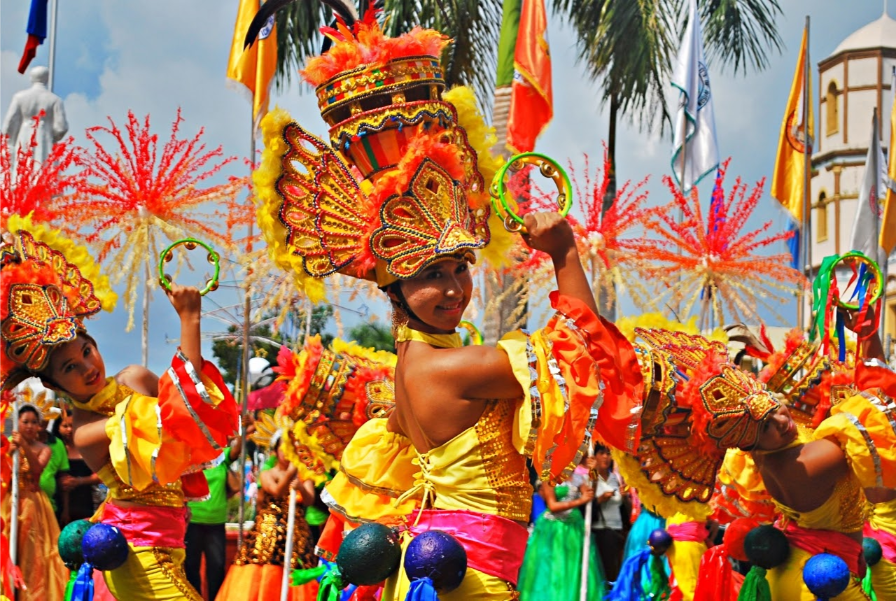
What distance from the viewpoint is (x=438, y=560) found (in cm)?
323

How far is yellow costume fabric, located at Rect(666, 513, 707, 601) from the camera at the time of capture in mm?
7711

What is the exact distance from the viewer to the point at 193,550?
8.41 m

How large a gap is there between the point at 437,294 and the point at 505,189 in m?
0.38

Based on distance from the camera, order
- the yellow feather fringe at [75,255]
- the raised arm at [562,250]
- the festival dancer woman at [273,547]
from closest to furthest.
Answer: the raised arm at [562,250]
the yellow feather fringe at [75,255]
the festival dancer woman at [273,547]

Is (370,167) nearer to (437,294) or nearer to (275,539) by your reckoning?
(437,294)

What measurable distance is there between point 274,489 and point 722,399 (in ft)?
12.5

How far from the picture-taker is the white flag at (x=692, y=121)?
489 inches

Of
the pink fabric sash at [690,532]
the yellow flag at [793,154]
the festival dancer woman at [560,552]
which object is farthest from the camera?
the yellow flag at [793,154]

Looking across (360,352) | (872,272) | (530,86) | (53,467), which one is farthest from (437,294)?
(530,86)

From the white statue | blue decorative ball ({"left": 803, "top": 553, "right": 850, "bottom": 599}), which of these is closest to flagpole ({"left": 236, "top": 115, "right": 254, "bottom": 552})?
the white statue

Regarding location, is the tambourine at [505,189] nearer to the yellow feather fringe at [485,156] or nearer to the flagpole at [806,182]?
the yellow feather fringe at [485,156]

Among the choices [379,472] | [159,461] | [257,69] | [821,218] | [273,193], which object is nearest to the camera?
[273,193]

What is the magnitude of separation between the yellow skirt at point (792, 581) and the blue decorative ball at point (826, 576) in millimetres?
230

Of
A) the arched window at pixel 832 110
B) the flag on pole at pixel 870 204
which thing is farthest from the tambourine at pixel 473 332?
the arched window at pixel 832 110
